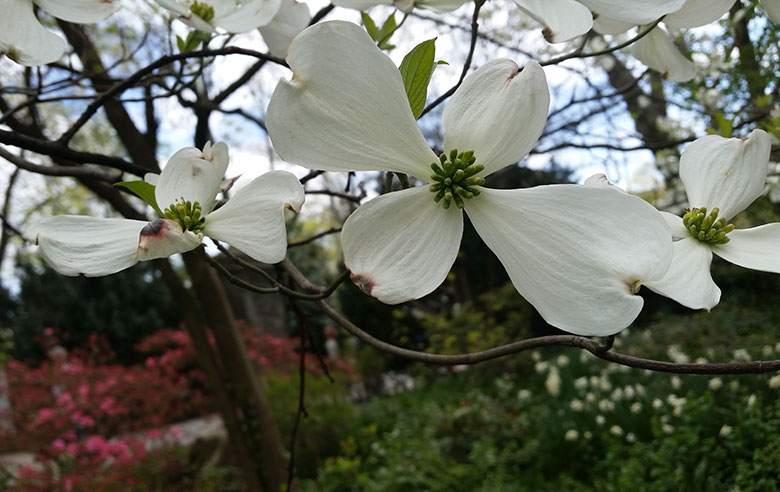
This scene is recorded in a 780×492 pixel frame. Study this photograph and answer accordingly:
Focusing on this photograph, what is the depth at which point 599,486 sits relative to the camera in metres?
1.91

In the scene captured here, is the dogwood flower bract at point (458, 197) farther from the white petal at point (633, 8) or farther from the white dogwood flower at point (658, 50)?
the white dogwood flower at point (658, 50)

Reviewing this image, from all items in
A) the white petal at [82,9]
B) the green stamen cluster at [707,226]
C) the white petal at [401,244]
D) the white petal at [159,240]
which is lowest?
the green stamen cluster at [707,226]

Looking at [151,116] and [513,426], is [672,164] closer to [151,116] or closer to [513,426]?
[513,426]

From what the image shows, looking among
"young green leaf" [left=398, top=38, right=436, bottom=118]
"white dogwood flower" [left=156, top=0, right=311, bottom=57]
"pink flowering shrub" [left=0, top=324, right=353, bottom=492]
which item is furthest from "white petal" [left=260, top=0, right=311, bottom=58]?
"pink flowering shrub" [left=0, top=324, right=353, bottom=492]

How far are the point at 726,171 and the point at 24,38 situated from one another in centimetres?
50

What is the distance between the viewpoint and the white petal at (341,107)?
248mm

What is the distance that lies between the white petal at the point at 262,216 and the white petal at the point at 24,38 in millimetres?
212

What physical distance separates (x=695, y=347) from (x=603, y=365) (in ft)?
1.55

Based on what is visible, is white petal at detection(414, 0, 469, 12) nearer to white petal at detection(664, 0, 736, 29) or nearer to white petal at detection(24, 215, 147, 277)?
white petal at detection(664, 0, 736, 29)

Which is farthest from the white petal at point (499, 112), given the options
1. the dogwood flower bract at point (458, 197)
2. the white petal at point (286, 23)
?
the white petal at point (286, 23)

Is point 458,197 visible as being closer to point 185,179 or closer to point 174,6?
point 185,179

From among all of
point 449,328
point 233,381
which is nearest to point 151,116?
point 233,381

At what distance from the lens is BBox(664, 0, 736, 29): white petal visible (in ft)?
1.11

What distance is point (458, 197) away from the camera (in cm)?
29
